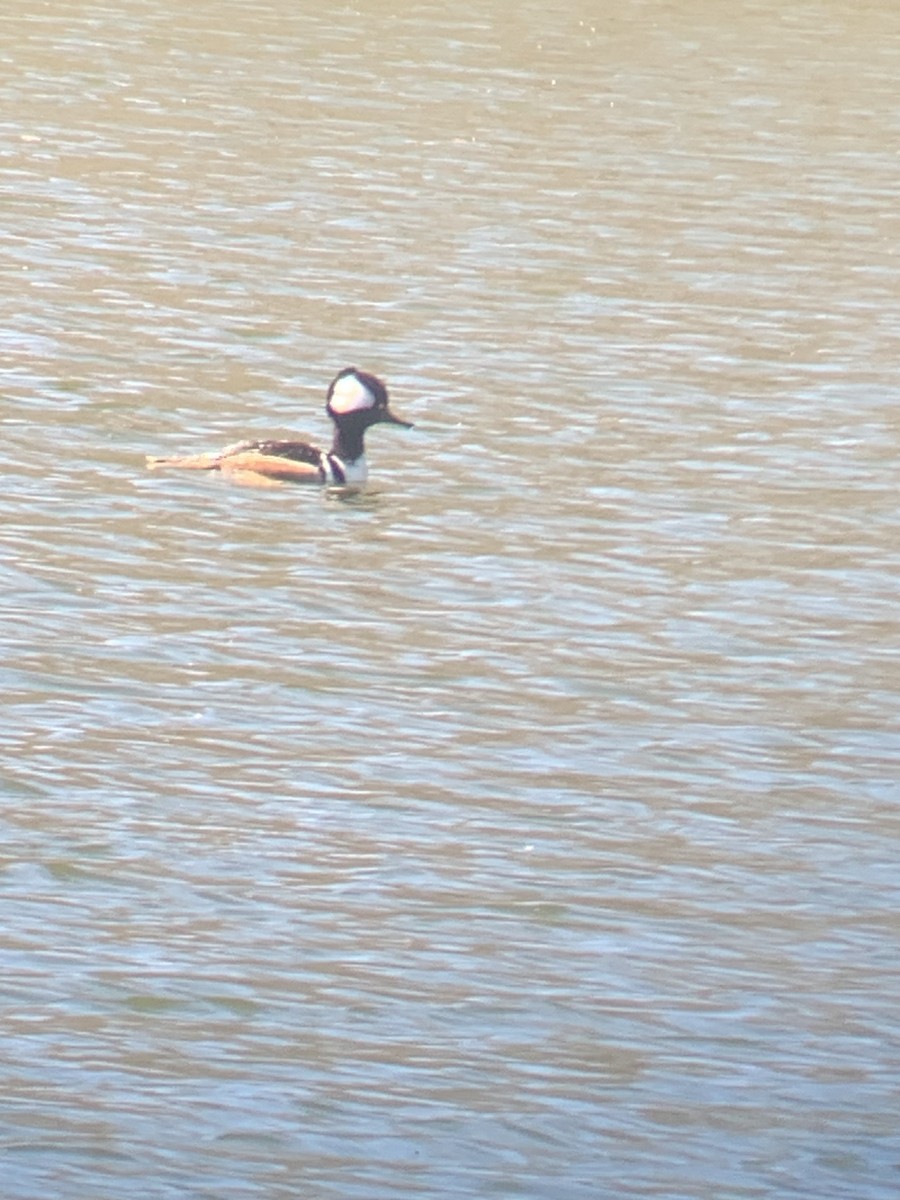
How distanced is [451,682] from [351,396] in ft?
14.9

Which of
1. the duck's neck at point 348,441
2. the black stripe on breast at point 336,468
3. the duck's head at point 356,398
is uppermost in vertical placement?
the duck's head at point 356,398

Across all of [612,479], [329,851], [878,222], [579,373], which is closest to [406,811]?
[329,851]

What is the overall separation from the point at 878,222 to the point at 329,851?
16.2 meters

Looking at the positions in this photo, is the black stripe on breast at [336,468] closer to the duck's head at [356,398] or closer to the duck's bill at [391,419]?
the duck's head at [356,398]

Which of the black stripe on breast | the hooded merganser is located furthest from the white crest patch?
the black stripe on breast

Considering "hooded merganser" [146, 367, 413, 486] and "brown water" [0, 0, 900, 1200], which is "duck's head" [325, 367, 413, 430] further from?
"brown water" [0, 0, 900, 1200]

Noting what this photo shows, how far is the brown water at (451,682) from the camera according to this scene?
862 cm

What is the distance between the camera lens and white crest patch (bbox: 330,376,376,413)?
1691 centimetres

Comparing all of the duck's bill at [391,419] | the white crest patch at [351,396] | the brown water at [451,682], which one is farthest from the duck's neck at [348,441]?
the brown water at [451,682]

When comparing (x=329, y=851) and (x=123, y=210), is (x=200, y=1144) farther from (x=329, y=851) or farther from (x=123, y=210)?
(x=123, y=210)

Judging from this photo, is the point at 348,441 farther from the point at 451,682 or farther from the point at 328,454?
the point at 451,682

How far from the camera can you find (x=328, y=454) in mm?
16828

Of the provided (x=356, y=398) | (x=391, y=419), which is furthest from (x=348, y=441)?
(x=391, y=419)

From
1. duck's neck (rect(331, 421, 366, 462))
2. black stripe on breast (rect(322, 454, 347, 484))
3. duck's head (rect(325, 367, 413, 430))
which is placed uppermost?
duck's head (rect(325, 367, 413, 430))
